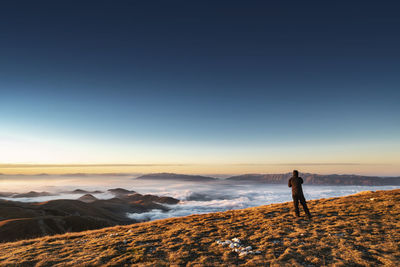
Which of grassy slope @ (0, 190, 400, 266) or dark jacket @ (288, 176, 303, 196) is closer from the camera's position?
grassy slope @ (0, 190, 400, 266)

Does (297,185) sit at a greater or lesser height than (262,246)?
greater

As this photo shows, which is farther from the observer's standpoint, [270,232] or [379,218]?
[379,218]

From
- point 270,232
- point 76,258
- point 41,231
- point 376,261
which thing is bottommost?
point 41,231

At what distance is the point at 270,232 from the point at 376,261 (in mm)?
5598

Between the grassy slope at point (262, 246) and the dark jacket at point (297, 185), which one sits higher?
the dark jacket at point (297, 185)

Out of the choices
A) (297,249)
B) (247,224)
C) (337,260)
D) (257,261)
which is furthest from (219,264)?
(247,224)

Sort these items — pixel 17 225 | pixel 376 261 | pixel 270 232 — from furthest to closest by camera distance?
pixel 17 225 < pixel 270 232 < pixel 376 261

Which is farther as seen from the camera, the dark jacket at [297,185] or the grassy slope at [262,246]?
the dark jacket at [297,185]

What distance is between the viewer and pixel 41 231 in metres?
95.8

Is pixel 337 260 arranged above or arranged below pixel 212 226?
above

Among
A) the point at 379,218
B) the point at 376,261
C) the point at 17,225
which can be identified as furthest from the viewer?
the point at 17,225

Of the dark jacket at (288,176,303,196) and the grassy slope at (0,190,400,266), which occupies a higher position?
the dark jacket at (288,176,303,196)

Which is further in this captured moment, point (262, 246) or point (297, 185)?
point (297, 185)

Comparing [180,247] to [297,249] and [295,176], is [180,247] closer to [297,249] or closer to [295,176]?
[297,249]
